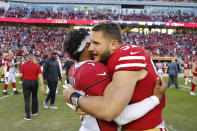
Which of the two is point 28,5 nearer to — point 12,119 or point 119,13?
point 119,13

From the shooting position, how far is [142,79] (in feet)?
4.89

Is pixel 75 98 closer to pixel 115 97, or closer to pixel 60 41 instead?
pixel 115 97

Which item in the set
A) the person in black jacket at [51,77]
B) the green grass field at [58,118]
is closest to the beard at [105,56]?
the green grass field at [58,118]

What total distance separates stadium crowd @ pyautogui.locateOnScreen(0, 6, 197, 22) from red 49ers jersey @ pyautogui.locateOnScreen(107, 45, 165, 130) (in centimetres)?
3869

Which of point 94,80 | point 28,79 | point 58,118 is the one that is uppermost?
point 94,80

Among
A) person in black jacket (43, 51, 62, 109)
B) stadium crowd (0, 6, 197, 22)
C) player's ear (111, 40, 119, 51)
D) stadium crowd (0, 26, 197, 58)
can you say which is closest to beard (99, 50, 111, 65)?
player's ear (111, 40, 119, 51)

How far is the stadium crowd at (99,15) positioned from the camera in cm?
3891

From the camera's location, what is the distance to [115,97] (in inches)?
52.2

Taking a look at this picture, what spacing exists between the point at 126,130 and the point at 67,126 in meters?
3.73

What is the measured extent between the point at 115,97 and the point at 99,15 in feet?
132

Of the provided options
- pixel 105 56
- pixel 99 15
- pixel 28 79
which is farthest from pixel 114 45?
pixel 99 15

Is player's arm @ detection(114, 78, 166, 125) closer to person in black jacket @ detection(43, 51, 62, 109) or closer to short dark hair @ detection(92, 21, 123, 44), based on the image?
short dark hair @ detection(92, 21, 123, 44)

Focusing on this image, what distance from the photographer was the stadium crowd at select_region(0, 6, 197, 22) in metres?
38.9

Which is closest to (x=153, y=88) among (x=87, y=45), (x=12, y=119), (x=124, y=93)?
(x=124, y=93)
